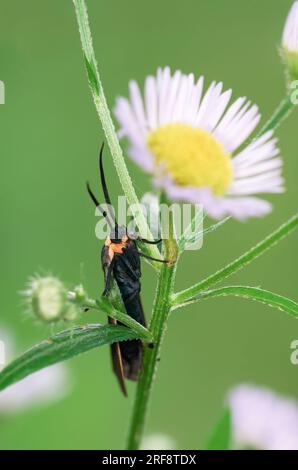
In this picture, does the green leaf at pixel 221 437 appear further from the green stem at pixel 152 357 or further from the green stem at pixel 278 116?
the green stem at pixel 278 116

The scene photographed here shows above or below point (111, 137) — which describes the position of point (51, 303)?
below

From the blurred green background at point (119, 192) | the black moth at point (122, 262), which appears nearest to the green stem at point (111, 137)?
the black moth at point (122, 262)

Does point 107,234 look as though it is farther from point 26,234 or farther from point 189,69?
point 189,69

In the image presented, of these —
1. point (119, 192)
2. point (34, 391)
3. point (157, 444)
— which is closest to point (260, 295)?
point (157, 444)

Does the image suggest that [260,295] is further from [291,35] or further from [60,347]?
[291,35]

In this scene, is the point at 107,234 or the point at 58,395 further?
the point at 58,395
